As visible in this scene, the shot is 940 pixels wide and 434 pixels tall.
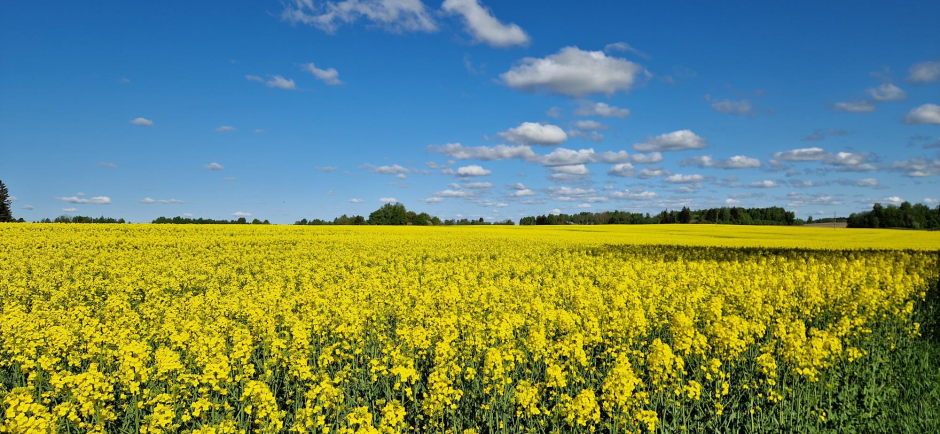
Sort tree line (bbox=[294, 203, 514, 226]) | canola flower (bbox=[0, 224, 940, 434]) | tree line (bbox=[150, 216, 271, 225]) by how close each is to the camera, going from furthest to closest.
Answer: tree line (bbox=[294, 203, 514, 226])
tree line (bbox=[150, 216, 271, 225])
canola flower (bbox=[0, 224, 940, 434])

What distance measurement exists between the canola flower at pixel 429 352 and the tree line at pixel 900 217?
7962 cm

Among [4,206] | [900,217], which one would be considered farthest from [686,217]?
[4,206]

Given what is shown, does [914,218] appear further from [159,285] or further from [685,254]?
[159,285]

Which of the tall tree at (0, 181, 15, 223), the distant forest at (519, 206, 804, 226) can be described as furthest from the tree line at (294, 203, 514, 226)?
the tall tree at (0, 181, 15, 223)

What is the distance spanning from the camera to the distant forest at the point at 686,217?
101375 millimetres

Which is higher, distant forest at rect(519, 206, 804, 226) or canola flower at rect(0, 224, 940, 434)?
distant forest at rect(519, 206, 804, 226)

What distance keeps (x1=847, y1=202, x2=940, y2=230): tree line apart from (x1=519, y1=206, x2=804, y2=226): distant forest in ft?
51.2

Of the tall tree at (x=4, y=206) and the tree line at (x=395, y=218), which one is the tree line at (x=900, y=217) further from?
the tall tree at (x=4, y=206)

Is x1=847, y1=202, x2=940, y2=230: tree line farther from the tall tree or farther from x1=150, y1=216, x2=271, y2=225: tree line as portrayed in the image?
the tall tree

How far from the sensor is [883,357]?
9.77m

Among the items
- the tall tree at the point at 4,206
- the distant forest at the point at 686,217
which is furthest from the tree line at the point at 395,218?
the tall tree at the point at 4,206

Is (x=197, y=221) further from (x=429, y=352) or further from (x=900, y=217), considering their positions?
(x=900, y=217)

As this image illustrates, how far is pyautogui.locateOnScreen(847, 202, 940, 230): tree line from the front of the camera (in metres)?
77.9

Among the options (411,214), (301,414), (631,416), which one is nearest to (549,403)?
(631,416)
